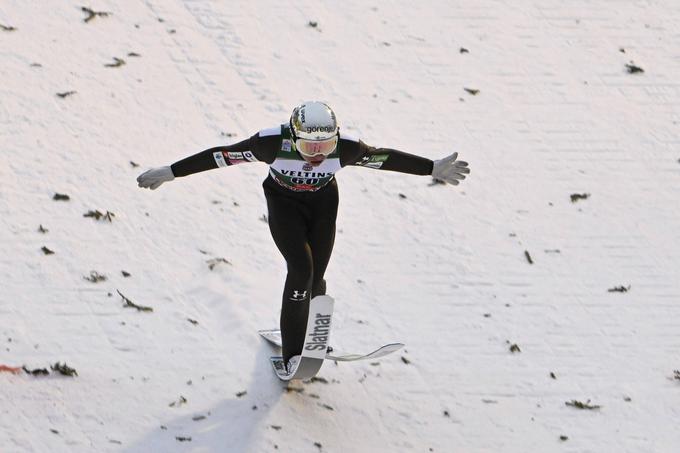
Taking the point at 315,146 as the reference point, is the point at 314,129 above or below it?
above

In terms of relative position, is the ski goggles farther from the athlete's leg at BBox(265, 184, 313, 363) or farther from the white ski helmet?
the athlete's leg at BBox(265, 184, 313, 363)

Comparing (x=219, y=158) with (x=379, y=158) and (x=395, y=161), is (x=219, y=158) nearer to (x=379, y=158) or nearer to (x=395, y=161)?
(x=379, y=158)

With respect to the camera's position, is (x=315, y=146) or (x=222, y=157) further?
(x=222, y=157)

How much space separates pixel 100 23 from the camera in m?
11.8

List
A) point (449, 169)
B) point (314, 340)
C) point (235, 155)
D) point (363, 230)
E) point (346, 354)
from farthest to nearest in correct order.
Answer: point (363, 230)
point (346, 354)
point (449, 169)
point (314, 340)
point (235, 155)

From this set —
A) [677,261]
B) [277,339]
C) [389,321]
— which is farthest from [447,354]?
[677,261]

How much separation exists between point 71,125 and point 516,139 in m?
4.20

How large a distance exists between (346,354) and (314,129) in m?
2.01

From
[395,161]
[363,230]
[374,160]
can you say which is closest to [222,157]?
[374,160]

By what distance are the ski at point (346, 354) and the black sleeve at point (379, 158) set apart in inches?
47.2

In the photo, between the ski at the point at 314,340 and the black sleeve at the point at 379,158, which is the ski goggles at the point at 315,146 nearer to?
the black sleeve at the point at 379,158

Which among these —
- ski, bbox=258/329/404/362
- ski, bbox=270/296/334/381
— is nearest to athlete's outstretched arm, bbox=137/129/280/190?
ski, bbox=270/296/334/381

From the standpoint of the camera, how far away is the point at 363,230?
982cm

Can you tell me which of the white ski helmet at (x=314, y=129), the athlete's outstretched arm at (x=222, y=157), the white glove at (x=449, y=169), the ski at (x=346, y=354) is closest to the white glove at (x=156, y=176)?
the athlete's outstretched arm at (x=222, y=157)
